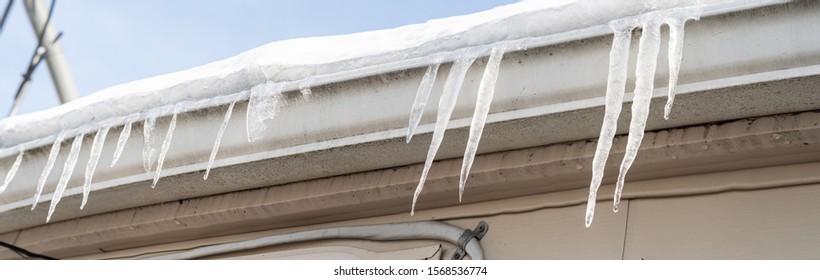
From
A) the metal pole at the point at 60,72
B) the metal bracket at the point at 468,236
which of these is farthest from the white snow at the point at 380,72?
the metal pole at the point at 60,72

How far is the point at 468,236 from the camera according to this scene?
290 cm

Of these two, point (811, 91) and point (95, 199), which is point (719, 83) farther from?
point (95, 199)

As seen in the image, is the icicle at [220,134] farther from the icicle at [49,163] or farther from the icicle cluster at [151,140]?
the icicle at [49,163]

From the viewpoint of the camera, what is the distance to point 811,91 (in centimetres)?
238

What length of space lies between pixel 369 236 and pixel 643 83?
3.34 ft

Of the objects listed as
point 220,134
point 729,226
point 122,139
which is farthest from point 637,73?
point 122,139

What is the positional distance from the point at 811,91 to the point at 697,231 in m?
0.45

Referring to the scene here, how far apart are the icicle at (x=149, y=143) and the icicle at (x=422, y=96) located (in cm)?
79

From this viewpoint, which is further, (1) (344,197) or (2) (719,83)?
(1) (344,197)

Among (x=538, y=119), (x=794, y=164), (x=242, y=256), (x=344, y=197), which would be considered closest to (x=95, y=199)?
(x=242, y=256)

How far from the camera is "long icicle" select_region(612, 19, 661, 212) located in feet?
7.69

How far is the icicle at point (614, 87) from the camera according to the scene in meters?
2.38
